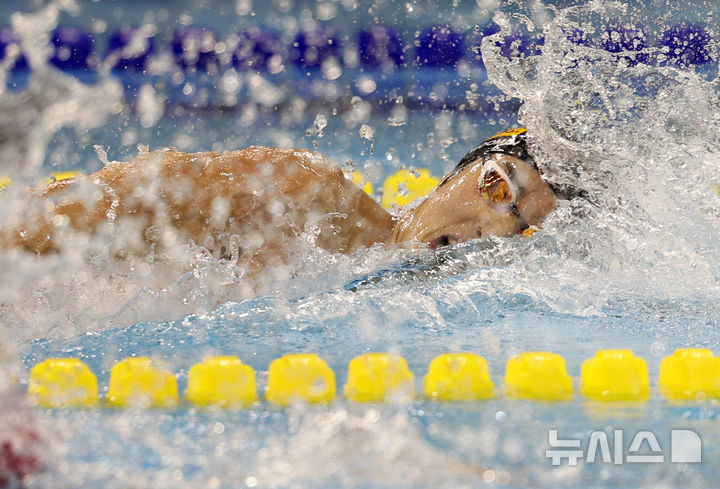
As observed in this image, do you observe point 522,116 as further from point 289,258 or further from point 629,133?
point 289,258

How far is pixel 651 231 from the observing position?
2.10 m

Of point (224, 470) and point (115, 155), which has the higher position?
point (115, 155)

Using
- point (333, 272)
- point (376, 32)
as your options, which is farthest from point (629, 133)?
point (376, 32)

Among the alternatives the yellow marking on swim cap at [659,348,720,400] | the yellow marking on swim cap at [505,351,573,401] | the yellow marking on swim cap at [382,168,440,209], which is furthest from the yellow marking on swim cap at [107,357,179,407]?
the yellow marking on swim cap at [382,168,440,209]

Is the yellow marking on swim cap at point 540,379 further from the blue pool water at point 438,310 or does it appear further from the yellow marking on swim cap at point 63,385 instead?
the yellow marking on swim cap at point 63,385

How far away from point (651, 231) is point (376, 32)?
8.91ft

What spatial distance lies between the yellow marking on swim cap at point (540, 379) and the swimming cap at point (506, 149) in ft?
3.12

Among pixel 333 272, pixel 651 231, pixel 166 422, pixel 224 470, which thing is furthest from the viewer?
pixel 651 231

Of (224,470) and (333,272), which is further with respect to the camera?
(333,272)

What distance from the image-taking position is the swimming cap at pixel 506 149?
7.06 ft

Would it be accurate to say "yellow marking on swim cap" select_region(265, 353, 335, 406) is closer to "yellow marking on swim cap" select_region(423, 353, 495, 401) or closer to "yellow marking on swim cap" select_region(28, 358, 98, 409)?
"yellow marking on swim cap" select_region(423, 353, 495, 401)

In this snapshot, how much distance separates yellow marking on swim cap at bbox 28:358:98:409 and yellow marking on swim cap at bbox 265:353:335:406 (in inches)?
11.3

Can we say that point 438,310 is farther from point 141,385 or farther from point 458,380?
point 141,385

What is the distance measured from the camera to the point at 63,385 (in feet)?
4.10
